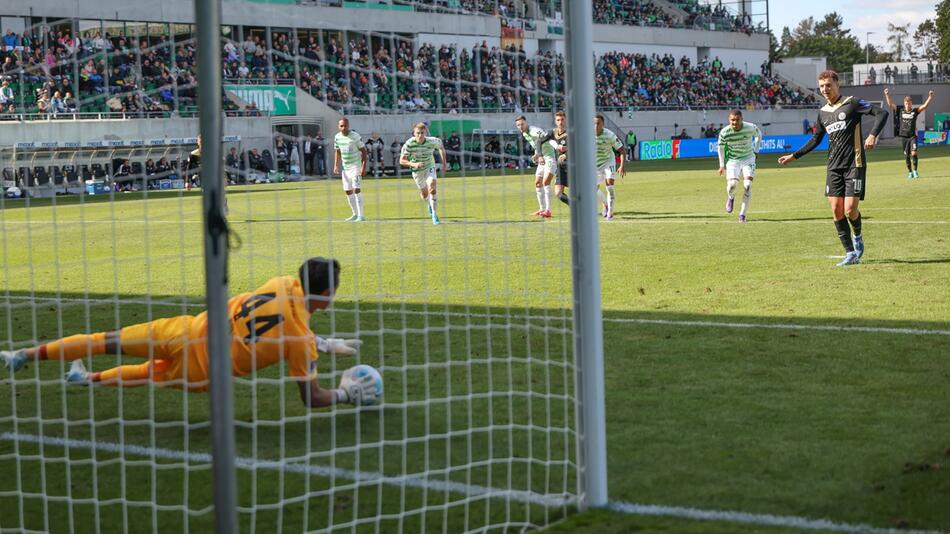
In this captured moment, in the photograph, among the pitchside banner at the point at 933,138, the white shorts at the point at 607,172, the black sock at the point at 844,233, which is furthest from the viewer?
the pitchside banner at the point at 933,138

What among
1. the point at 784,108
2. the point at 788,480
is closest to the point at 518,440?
the point at 788,480

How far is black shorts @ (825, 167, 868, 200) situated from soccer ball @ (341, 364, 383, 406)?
736 cm

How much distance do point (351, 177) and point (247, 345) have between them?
13649mm

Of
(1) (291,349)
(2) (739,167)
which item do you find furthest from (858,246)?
(1) (291,349)

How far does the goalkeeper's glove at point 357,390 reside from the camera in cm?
648

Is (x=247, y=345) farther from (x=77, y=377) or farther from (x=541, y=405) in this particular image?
(x=541, y=405)

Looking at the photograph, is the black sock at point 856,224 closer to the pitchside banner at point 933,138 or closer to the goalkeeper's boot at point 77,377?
the goalkeeper's boot at point 77,377

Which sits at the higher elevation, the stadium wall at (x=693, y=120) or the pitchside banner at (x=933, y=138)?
the stadium wall at (x=693, y=120)

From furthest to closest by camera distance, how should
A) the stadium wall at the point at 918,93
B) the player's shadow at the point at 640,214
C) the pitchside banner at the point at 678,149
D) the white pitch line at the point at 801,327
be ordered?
1. the stadium wall at the point at 918,93
2. the pitchside banner at the point at 678,149
3. the player's shadow at the point at 640,214
4. the white pitch line at the point at 801,327

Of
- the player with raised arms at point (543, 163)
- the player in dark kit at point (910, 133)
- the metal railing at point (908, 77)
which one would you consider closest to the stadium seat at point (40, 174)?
the player with raised arms at point (543, 163)

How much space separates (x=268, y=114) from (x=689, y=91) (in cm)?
5517

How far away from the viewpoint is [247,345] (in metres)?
6.22

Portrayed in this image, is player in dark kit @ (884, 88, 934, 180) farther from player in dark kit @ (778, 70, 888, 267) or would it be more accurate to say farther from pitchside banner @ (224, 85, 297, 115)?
pitchside banner @ (224, 85, 297, 115)

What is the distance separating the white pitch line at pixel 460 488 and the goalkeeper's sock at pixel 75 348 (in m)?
0.46
